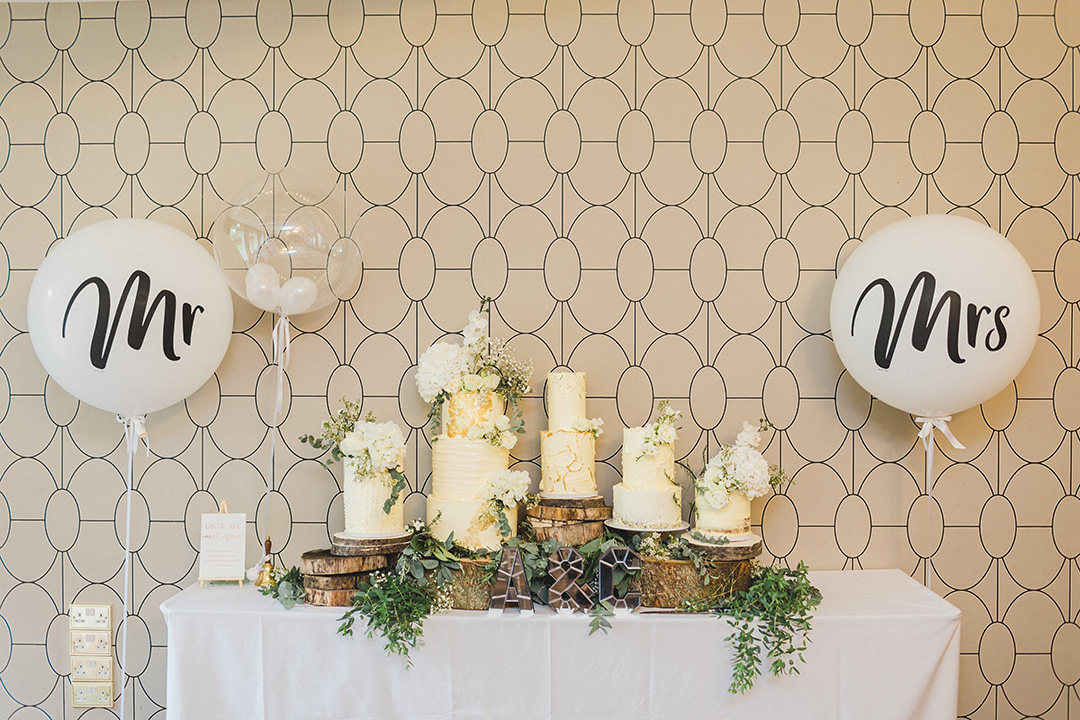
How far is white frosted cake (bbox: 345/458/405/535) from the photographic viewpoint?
1634mm

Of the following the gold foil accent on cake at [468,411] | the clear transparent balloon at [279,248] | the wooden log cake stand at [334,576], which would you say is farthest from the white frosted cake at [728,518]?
the clear transparent balloon at [279,248]

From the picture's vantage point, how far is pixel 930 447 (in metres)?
1.77

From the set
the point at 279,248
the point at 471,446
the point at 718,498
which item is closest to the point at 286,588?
the point at 471,446

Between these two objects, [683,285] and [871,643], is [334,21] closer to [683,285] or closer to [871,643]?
[683,285]

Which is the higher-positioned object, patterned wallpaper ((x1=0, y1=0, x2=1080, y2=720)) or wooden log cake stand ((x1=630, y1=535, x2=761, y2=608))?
patterned wallpaper ((x1=0, y1=0, x2=1080, y2=720))

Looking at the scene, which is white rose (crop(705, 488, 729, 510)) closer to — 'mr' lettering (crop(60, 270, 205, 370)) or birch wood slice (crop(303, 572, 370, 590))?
birch wood slice (crop(303, 572, 370, 590))

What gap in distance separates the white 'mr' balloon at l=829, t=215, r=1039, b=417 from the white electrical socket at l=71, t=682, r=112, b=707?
6.67 feet

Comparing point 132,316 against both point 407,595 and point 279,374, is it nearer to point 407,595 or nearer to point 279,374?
point 279,374

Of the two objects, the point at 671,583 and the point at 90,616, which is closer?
the point at 671,583

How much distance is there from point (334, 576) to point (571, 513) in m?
0.54

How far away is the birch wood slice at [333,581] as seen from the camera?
1.59m

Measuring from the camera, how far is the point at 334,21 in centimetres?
190

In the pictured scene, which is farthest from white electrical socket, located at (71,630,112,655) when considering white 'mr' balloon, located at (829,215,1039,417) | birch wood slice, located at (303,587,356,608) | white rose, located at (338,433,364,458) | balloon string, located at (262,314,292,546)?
white 'mr' balloon, located at (829,215,1039,417)

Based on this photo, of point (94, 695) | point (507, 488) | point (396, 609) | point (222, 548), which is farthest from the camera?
point (94, 695)
